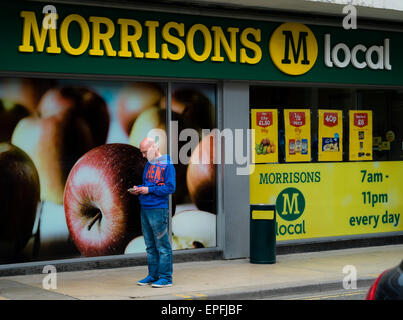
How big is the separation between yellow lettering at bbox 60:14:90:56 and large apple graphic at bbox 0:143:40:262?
1.70 metres

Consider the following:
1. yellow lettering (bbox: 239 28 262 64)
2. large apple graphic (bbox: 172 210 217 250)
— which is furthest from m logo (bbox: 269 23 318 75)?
large apple graphic (bbox: 172 210 217 250)

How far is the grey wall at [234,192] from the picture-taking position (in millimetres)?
13492

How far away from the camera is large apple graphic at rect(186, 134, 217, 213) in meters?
13.5

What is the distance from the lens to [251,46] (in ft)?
44.6

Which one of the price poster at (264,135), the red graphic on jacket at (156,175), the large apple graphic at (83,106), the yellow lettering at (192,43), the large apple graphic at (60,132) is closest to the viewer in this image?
the red graphic on jacket at (156,175)

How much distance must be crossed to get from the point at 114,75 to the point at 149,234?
2.94 m

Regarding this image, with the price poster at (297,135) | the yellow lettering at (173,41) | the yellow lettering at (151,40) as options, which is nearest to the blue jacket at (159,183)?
the yellow lettering at (151,40)

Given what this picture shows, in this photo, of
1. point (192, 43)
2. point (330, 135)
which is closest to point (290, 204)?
point (330, 135)

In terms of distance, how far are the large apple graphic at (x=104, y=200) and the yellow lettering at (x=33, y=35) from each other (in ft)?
5.98

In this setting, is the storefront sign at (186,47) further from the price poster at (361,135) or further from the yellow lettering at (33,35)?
the price poster at (361,135)

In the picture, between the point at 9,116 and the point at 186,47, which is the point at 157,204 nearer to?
the point at 9,116

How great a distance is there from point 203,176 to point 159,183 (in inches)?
121

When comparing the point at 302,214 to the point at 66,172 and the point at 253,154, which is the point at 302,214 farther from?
the point at 66,172

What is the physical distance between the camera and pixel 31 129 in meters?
11.8
